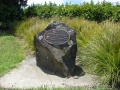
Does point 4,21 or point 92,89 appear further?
point 4,21

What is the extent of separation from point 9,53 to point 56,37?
2286 mm

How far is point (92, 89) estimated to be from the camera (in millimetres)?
5941

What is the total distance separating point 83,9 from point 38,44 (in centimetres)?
550

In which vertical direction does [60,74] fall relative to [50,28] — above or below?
below

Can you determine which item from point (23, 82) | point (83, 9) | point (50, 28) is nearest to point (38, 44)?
point (50, 28)

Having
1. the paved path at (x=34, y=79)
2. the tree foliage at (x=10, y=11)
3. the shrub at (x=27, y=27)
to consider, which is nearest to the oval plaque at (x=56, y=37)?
the paved path at (x=34, y=79)

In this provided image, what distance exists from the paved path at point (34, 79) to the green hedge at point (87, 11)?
5383 mm

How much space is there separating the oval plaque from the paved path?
A: 0.88m

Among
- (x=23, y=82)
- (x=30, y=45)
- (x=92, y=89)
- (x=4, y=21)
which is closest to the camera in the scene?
(x=92, y=89)

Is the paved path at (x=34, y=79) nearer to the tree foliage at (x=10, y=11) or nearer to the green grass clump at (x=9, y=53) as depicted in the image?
A: the green grass clump at (x=9, y=53)

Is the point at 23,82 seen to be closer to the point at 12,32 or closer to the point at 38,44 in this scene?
the point at 38,44


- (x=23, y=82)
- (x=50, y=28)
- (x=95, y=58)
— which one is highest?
(x=50, y=28)

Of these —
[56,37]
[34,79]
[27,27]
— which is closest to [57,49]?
[56,37]

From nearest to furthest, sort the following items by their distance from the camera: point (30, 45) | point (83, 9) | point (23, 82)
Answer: point (23, 82) → point (30, 45) → point (83, 9)
